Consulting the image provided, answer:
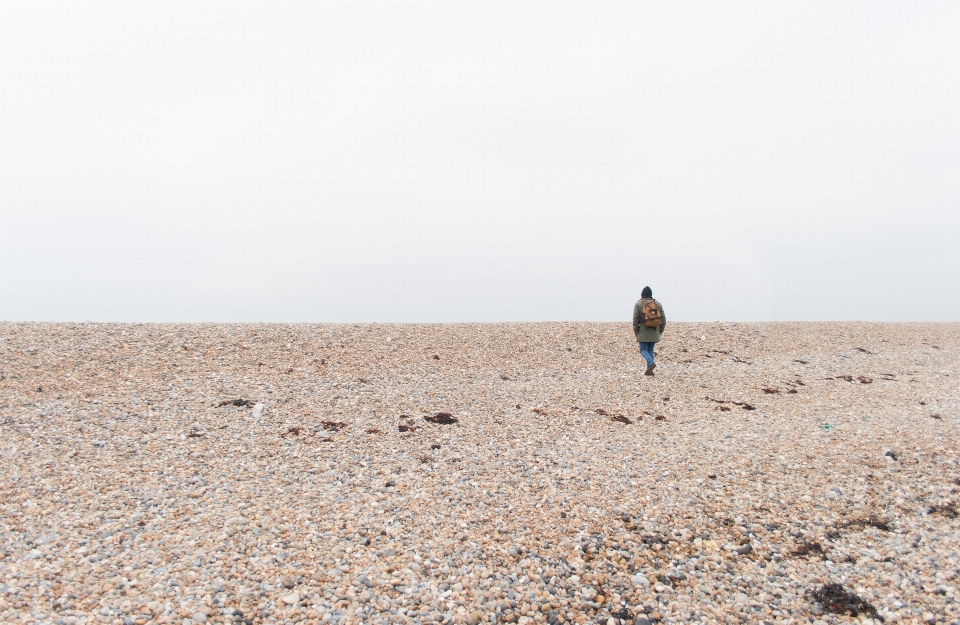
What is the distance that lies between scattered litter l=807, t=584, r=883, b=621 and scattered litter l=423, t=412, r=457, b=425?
6.77 meters

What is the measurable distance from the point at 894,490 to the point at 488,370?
32.5 feet

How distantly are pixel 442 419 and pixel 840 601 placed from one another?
7.21m

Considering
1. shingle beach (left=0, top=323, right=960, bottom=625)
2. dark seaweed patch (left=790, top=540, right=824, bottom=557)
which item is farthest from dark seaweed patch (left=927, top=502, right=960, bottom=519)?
dark seaweed patch (left=790, top=540, right=824, bottom=557)

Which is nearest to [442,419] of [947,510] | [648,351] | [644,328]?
[644,328]

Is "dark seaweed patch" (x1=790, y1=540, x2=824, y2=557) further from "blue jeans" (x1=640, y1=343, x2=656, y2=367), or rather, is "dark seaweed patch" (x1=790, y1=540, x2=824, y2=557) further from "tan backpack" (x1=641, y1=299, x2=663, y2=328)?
"blue jeans" (x1=640, y1=343, x2=656, y2=367)

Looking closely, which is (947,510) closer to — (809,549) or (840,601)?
(809,549)

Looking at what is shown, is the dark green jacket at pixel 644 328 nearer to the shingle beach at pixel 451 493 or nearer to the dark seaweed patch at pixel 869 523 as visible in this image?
the shingle beach at pixel 451 493

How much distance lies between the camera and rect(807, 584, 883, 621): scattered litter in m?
5.50

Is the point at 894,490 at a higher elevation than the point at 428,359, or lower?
lower

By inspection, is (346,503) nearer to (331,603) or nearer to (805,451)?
(331,603)

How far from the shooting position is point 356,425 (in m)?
10.8

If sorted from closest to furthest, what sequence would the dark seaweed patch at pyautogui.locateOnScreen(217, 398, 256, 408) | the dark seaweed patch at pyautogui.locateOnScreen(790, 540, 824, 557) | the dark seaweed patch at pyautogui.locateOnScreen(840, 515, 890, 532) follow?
the dark seaweed patch at pyautogui.locateOnScreen(790, 540, 824, 557)
the dark seaweed patch at pyautogui.locateOnScreen(840, 515, 890, 532)
the dark seaweed patch at pyautogui.locateOnScreen(217, 398, 256, 408)

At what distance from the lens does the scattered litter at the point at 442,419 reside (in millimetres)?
11102

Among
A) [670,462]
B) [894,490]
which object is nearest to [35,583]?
[670,462]
